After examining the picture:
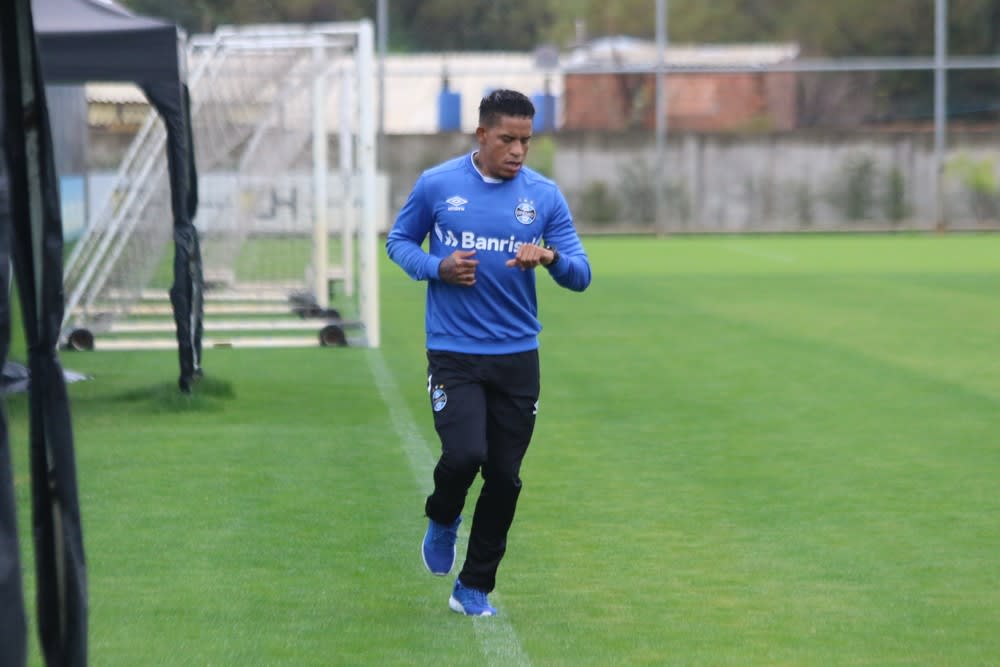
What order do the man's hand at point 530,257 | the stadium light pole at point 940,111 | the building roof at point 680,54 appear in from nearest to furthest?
1. the man's hand at point 530,257
2. the stadium light pole at point 940,111
3. the building roof at point 680,54

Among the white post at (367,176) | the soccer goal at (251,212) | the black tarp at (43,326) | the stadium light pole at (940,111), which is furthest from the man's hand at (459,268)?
the stadium light pole at (940,111)

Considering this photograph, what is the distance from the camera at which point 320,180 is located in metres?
17.3

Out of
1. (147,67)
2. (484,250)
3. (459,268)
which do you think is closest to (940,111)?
(147,67)

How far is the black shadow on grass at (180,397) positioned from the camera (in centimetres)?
1211

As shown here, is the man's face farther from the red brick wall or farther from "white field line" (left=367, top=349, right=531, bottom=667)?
the red brick wall

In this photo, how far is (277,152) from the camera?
18.5 metres

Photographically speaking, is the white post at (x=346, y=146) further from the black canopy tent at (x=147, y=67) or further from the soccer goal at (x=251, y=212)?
the black canopy tent at (x=147, y=67)

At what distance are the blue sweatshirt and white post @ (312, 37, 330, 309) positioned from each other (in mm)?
10246

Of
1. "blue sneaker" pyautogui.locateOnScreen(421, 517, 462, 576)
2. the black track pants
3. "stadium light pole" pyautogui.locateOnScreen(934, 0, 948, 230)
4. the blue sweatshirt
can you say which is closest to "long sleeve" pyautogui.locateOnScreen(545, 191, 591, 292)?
the blue sweatshirt

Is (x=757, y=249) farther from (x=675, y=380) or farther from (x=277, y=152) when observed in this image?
(x=675, y=380)

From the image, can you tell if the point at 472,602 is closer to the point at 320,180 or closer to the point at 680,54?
the point at 320,180

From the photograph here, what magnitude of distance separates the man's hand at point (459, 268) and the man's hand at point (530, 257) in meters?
0.13

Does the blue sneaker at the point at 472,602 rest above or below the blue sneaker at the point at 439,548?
below

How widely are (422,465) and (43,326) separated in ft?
18.5
